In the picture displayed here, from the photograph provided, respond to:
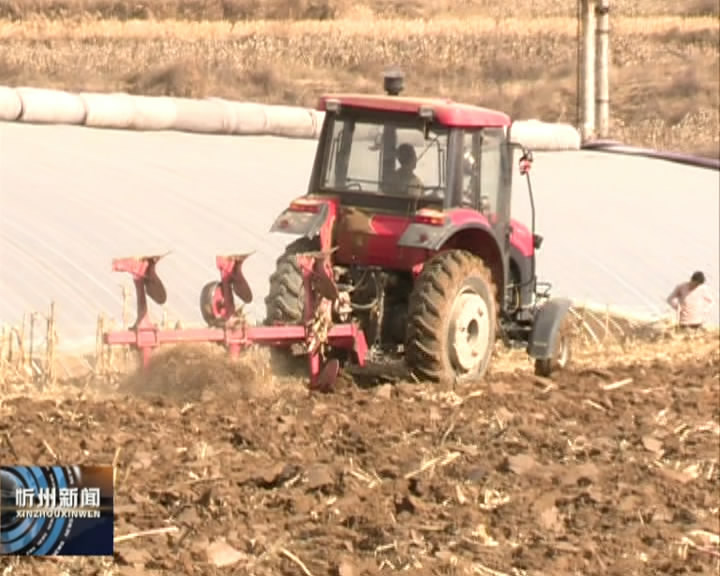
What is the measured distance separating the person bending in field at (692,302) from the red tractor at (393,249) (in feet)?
15.9

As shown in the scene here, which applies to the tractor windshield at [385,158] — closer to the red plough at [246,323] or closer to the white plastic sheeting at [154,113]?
the red plough at [246,323]

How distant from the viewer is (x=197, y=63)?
26.1 metres

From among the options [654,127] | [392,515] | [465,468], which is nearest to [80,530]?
[392,515]

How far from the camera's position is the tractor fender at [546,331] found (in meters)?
14.3

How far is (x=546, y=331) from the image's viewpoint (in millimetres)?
14273

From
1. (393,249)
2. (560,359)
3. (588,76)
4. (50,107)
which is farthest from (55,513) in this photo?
(588,76)

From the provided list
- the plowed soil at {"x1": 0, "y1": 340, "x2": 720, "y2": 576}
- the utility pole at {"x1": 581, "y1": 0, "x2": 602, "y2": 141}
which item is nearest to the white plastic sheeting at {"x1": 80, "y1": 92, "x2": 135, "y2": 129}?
the utility pole at {"x1": 581, "y1": 0, "x2": 602, "y2": 141}

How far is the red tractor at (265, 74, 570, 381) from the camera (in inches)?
518

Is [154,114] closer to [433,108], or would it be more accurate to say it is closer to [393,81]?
[393,81]

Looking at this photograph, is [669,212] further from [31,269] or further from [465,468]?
[465,468]

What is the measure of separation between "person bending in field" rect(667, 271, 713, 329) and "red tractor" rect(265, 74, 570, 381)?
496 centimetres

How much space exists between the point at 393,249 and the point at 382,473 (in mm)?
3423

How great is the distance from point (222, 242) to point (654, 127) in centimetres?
1773

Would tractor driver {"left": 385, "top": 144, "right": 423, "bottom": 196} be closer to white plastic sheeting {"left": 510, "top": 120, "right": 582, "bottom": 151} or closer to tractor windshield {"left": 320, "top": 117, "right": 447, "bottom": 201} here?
tractor windshield {"left": 320, "top": 117, "right": 447, "bottom": 201}
